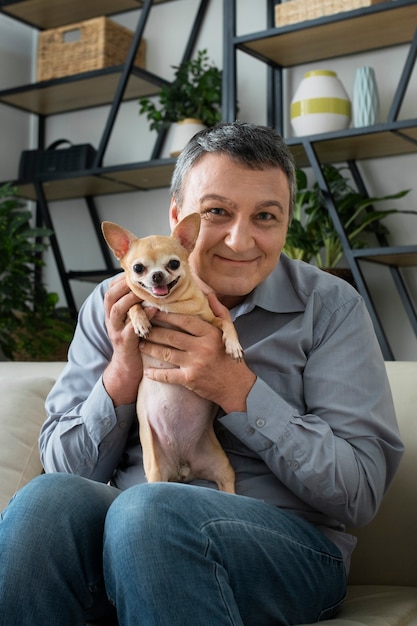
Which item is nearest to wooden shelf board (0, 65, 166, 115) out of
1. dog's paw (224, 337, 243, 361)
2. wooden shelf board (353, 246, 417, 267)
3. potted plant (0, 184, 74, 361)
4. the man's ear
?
potted plant (0, 184, 74, 361)

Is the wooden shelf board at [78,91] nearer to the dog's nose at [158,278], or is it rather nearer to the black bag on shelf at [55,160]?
the black bag on shelf at [55,160]

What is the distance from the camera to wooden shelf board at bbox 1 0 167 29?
3.75 metres

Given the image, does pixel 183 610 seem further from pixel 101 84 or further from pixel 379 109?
pixel 101 84

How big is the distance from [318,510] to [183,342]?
1.22 ft

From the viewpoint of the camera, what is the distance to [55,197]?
3998 mm

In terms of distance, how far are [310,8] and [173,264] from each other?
77.6 inches

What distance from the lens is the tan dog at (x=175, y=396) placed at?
1367 mm

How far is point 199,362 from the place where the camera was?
1.36 meters

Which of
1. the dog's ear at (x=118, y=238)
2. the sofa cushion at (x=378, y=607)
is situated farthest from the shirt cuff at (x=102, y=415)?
the sofa cushion at (x=378, y=607)

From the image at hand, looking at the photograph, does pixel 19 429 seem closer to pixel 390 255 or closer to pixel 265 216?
pixel 265 216

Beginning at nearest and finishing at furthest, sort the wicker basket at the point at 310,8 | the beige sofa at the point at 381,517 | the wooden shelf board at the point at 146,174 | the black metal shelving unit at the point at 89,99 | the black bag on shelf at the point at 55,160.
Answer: the beige sofa at the point at 381,517 → the wicker basket at the point at 310,8 → the wooden shelf board at the point at 146,174 → the black metal shelving unit at the point at 89,99 → the black bag on shelf at the point at 55,160

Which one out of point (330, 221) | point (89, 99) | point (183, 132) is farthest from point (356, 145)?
point (89, 99)

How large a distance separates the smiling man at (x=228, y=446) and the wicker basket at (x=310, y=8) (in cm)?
160

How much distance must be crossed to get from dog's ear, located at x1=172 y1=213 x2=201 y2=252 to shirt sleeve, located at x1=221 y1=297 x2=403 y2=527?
0.27 m
